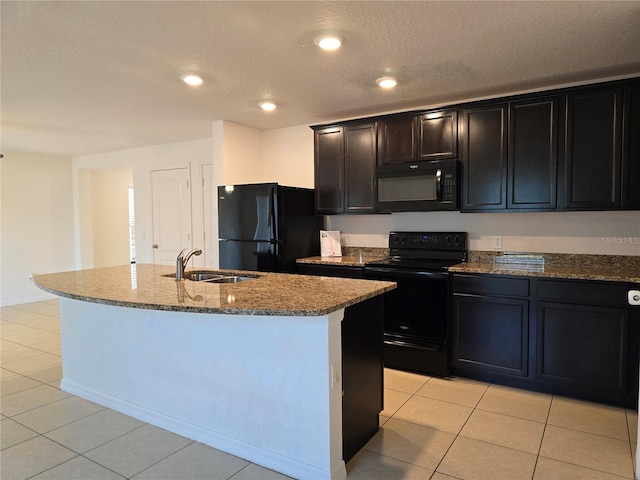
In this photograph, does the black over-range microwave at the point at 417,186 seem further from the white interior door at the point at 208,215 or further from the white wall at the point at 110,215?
the white wall at the point at 110,215

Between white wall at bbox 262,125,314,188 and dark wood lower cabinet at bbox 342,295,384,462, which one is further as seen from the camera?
white wall at bbox 262,125,314,188

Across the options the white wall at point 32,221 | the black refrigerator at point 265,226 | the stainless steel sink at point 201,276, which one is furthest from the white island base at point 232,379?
the white wall at point 32,221

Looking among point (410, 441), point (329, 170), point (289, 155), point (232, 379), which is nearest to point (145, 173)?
point (289, 155)

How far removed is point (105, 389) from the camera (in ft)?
9.28

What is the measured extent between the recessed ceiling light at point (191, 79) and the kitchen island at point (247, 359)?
1493mm

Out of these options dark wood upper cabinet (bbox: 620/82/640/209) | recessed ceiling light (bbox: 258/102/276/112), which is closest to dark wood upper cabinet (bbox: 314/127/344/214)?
recessed ceiling light (bbox: 258/102/276/112)

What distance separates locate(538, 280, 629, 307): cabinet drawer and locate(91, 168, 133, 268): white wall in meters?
7.03

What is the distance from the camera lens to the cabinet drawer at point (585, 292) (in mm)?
2645

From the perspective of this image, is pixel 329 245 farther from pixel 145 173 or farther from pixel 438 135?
pixel 145 173

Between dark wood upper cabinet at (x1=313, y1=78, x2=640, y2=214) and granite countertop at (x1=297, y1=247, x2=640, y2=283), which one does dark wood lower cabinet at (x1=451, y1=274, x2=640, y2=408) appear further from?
dark wood upper cabinet at (x1=313, y1=78, x2=640, y2=214)

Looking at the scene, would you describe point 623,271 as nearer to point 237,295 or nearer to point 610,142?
point 610,142

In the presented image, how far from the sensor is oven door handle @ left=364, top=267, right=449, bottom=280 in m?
3.23

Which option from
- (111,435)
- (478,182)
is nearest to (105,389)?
(111,435)

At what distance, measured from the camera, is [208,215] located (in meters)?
5.48
